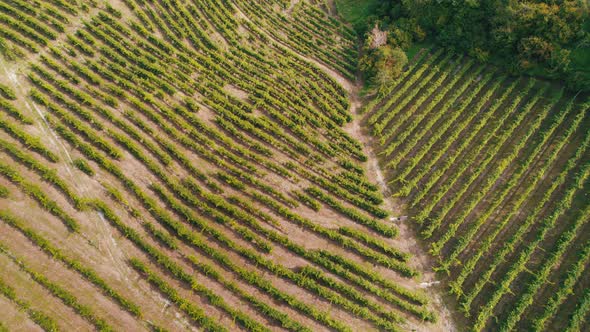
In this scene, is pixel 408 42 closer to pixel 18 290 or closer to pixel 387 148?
pixel 387 148

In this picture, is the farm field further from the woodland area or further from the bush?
the woodland area

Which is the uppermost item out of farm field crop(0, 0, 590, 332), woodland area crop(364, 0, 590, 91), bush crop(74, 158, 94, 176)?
woodland area crop(364, 0, 590, 91)

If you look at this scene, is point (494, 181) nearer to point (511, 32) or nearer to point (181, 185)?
point (511, 32)

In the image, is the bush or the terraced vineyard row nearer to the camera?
the terraced vineyard row

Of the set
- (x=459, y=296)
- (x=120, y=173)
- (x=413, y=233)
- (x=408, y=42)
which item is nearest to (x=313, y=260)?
A: (x=413, y=233)

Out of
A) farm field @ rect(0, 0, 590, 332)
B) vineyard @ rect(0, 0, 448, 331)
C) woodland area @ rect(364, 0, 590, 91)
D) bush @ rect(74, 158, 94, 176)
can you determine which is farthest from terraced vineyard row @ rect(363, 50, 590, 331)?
bush @ rect(74, 158, 94, 176)

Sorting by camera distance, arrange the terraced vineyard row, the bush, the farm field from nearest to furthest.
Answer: the farm field → the terraced vineyard row → the bush
